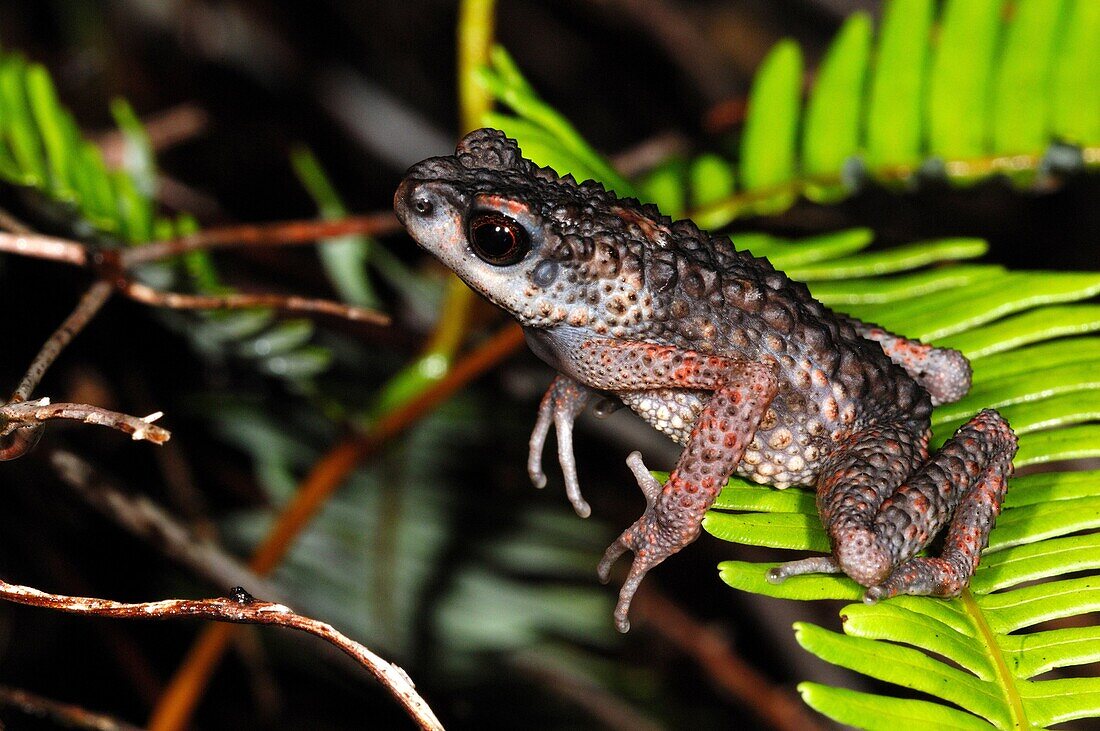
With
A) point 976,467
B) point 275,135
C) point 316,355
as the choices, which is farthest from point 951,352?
point 275,135

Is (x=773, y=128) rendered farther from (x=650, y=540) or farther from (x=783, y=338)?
(x=650, y=540)

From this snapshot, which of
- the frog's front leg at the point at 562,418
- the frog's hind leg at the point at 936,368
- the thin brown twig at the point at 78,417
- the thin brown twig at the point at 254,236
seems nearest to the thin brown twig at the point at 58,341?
the thin brown twig at the point at 78,417

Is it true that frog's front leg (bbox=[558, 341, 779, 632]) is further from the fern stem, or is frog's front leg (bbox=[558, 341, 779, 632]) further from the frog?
the fern stem

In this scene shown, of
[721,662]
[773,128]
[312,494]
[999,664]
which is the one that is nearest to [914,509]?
[999,664]

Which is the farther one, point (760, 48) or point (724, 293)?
point (760, 48)

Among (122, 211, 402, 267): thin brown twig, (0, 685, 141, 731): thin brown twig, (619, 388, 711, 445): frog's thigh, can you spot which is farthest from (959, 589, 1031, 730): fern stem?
(0, 685, 141, 731): thin brown twig

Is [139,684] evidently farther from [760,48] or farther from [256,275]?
[760,48]
